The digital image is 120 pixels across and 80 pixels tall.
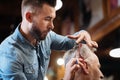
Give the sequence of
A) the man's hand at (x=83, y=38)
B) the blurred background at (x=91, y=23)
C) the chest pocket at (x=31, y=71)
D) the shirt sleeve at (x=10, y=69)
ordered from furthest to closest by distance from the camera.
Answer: the blurred background at (x=91, y=23) < the man's hand at (x=83, y=38) < the chest pocket at (x=31, y=71) < the shirt sleeve at (x=10, y=69)

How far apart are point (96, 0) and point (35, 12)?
3.84 meters

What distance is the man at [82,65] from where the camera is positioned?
1979mm

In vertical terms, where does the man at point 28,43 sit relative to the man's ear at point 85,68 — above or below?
above

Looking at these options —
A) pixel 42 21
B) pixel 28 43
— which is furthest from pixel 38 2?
pixel 28 43

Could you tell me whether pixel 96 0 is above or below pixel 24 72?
above

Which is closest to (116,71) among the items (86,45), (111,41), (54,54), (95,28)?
(111,41)

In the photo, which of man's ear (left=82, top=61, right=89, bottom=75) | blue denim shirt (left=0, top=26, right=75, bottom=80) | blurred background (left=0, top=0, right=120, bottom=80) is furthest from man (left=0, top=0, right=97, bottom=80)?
blurred background (left=0, top=0, right=120, bottom=80)

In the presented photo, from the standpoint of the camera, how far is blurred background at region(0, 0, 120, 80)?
514cm

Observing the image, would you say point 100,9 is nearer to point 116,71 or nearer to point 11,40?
point 116,71

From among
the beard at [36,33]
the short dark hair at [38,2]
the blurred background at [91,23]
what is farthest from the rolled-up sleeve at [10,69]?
the blurred background at [91,23]

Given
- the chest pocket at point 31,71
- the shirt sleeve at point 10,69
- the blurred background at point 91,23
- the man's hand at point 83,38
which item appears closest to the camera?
the shirt sleeve at point 10,69

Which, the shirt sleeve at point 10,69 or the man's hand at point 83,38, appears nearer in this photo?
the shirt sleeve at point 10,69

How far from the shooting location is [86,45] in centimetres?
213

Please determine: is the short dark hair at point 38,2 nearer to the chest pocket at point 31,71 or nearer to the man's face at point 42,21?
the man's face at point 42,21
